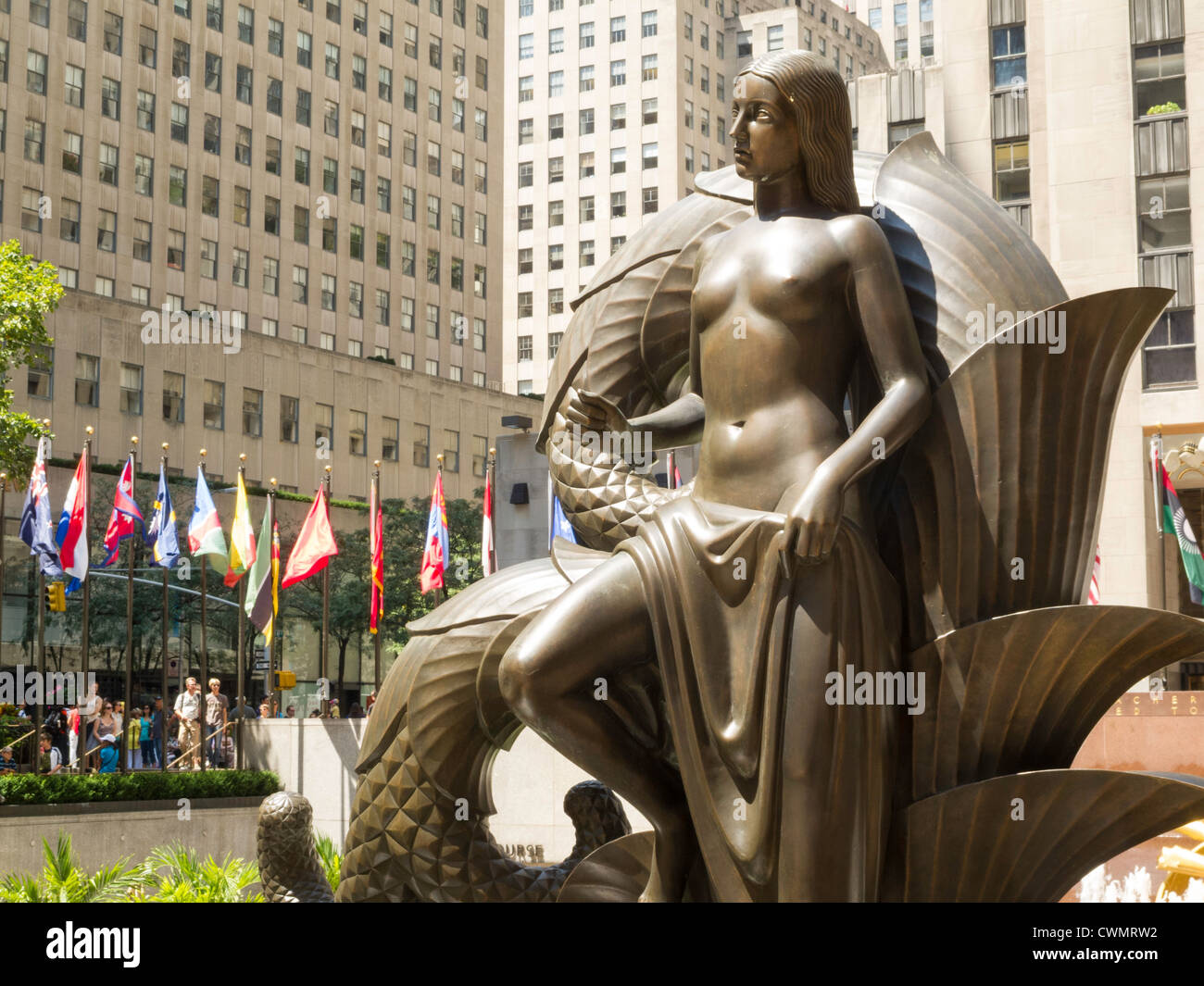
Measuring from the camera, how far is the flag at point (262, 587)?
2808cm

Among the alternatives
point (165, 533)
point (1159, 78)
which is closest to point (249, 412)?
point (165, 533)

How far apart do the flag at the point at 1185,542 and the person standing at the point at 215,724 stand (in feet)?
58.9

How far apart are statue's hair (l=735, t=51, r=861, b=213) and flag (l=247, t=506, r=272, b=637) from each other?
23.5 m

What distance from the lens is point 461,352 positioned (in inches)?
3211

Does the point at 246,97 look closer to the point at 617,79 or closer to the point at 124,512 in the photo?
the point at 617,79

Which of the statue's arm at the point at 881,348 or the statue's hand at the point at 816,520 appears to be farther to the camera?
the statue's arm at the point at 881,348

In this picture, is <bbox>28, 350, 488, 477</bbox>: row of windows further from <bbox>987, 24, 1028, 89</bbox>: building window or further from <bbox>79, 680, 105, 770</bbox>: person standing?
<bbox>987, 24, 1028, 89</bbox>: building window

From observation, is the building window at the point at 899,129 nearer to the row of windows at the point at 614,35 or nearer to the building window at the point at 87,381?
the building window at the point at 87,381

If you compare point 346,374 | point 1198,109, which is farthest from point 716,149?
point 1198,109

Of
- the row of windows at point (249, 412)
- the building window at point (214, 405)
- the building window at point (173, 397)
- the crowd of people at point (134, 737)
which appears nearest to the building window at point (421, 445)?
the row of windows at point (249, 412)

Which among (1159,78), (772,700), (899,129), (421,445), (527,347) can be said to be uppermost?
(527,347)

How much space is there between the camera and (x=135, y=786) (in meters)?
26.0

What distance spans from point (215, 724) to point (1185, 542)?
18.7m

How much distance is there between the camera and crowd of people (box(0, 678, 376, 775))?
28078 mm
